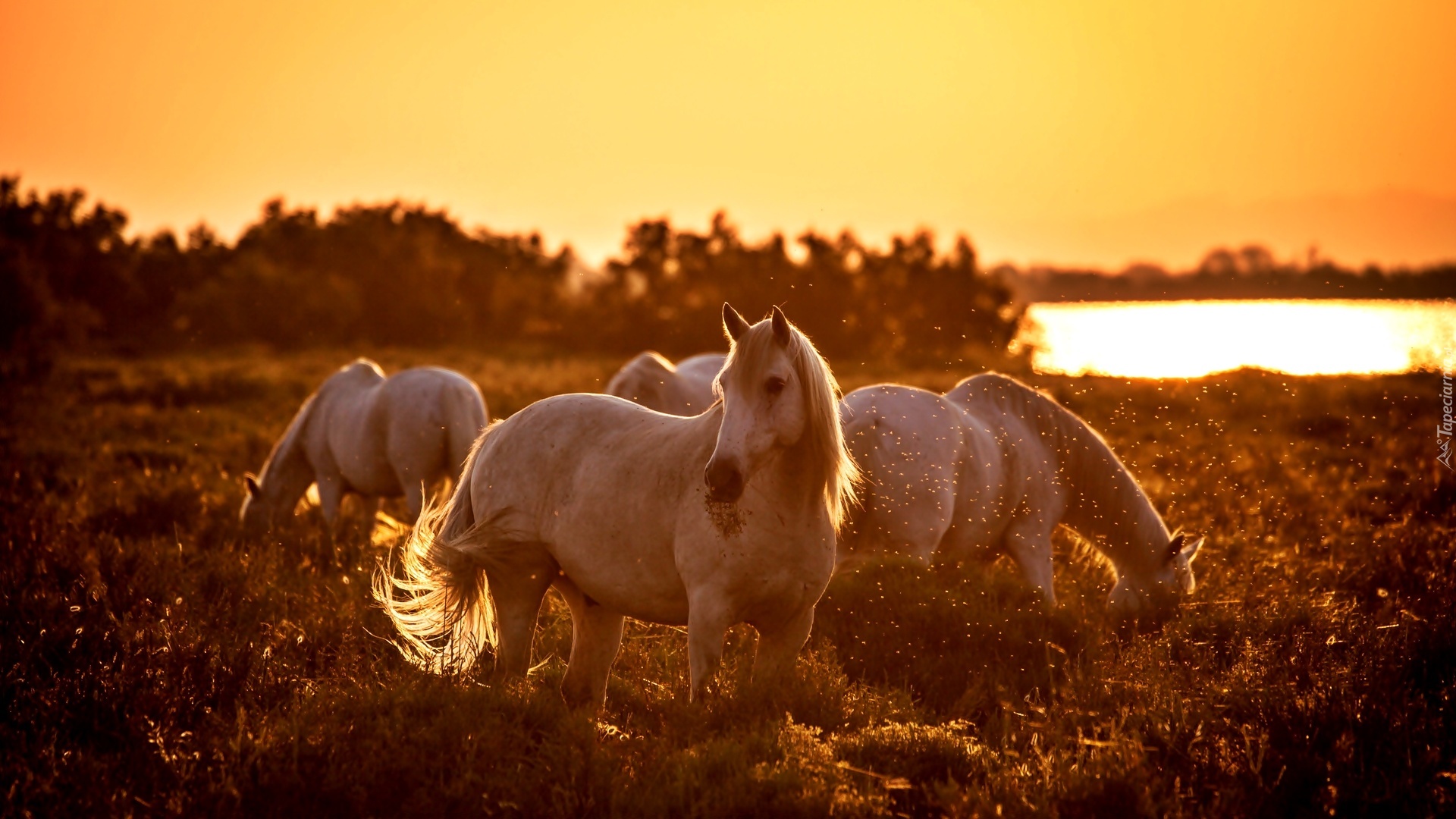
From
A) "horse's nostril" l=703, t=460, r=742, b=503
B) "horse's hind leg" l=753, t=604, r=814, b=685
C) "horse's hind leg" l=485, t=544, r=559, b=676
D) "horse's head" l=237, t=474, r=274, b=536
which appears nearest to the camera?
"horse's nostril" l=703, t=460, r=742, b=503

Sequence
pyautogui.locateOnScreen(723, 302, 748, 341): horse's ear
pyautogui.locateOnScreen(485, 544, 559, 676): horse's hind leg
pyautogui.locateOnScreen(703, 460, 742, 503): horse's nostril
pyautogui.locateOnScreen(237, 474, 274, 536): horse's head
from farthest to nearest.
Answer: pyautogui.locateOnScreen(237, 474, 274, 536): horse's head
pyautogui.locateOnScreen(485, 544, 559, 676): horse's hind leg
pyautogui.locateOnScreen(723, 302, 748, 341): horse's ear
pyautogui.locateOnScreen(703, 460, 742, 503): horse's nostril

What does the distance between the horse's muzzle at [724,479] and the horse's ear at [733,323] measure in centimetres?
62

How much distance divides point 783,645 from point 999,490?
3339 mm

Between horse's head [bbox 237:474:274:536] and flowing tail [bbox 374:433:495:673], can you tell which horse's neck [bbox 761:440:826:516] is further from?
horse's head [bbox 237:474:274:536]

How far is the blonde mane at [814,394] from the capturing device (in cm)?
472

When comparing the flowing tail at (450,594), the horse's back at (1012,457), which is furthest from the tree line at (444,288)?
the flowing tail at (450,594)

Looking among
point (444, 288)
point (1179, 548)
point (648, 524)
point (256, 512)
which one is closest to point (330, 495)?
point (256, 512)

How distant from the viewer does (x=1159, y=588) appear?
7.83m

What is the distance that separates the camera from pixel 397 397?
11.3m

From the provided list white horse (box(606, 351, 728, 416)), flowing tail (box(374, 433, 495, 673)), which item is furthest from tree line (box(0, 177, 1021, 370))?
flowing tail (box(374, 433, 495, 673))

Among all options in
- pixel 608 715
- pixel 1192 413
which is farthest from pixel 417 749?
pixel 1192 413

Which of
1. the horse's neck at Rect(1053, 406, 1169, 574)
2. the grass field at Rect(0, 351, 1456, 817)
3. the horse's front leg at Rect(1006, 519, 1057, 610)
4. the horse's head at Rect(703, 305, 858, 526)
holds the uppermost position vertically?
the horse's head at Rect(703, 305, 858, 526)

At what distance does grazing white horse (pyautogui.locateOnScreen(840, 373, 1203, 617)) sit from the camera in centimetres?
772

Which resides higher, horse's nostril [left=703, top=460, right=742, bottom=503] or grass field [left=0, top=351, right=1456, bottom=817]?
horse's nostril [left=703, top=460, right=742, bottom=503]
